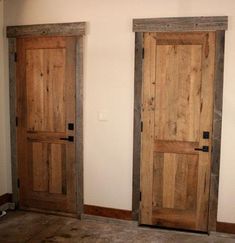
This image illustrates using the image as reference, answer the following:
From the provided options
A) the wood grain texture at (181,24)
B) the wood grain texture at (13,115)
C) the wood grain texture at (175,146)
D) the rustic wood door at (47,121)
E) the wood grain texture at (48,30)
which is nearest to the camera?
the wood grain texture at (181,24)

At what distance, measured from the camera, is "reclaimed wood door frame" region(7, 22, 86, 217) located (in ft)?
11.4

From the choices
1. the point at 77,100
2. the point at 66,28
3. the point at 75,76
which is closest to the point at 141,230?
the point at 77,100

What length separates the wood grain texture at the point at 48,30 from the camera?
135 inches

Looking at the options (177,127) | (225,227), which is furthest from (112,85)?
(225,227)

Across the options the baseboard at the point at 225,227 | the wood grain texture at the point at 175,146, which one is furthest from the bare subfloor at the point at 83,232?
the wood grain texture at the point at 175,146

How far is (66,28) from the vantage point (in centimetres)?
347

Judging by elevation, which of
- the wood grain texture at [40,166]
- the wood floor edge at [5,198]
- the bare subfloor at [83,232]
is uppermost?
the wood grain texture at [40,166]

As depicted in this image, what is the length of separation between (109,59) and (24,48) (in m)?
1.08

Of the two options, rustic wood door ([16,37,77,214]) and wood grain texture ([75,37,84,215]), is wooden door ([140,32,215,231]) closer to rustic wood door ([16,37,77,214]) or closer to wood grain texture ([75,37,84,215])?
wood grain texture ([75,37,84,215])

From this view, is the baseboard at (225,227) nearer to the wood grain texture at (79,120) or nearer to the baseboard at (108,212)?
the baseboard at (108,212)

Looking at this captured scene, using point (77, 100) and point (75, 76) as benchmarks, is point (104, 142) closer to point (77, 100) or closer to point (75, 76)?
point (77, 100)

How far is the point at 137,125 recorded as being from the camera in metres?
3.38

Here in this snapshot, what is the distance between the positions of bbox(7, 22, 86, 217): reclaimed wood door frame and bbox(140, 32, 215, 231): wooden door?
744 mm

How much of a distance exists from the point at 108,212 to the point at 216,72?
1.99 m
